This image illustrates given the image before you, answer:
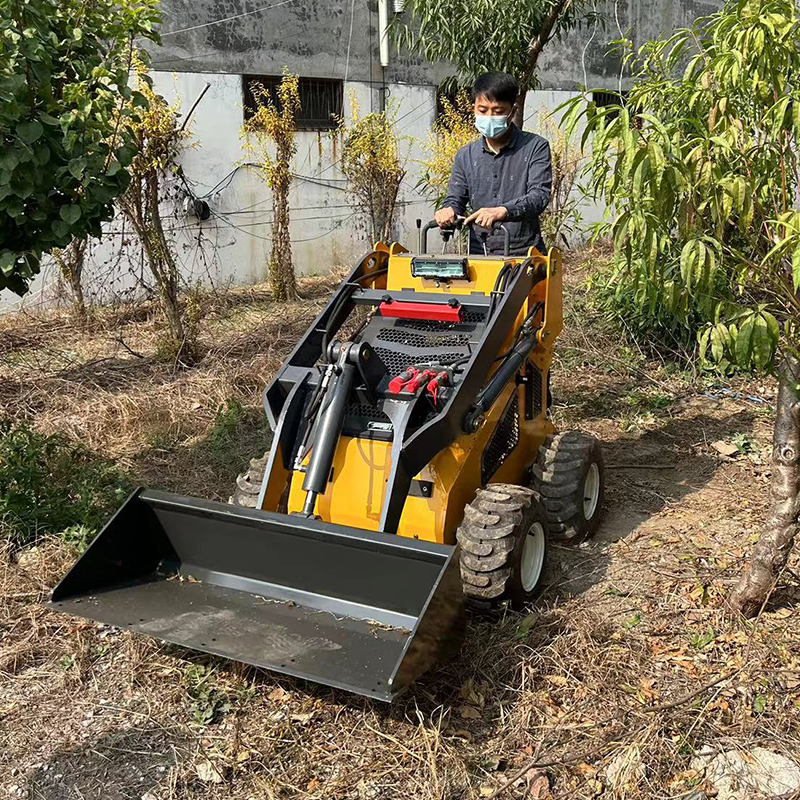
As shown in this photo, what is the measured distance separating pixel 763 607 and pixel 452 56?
747cm

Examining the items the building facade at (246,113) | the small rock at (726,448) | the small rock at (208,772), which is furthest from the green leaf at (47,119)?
the building facade at (246,113)

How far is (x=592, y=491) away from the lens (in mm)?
4637

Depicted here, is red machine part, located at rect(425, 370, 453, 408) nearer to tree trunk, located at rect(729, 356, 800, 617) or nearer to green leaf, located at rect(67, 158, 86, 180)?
tree trunk, located at rect(729, 356, 800, 617)

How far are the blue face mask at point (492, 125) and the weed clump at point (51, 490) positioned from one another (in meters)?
2.78

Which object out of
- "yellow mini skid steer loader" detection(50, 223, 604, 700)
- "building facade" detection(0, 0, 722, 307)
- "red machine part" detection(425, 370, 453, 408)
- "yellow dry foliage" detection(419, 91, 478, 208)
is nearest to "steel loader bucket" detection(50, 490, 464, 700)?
"yellow mini skid steer loader" detection(50, 223, 604, 700)

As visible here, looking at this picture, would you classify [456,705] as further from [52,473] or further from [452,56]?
[452,56]

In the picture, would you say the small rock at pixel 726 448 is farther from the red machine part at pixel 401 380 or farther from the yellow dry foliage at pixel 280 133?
the yellow dry foliage at pixel 280 133

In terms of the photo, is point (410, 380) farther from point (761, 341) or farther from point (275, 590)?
point (761, 341)

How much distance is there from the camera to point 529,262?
4.17m

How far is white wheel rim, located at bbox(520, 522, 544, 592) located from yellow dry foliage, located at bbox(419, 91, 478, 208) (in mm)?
7371

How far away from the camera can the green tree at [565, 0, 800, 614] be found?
2438 mm

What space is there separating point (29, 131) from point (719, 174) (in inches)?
109

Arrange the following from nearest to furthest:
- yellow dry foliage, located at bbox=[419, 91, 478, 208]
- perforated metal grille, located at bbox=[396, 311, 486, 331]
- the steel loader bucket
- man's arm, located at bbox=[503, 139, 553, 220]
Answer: the steel loader bucket, perforated metal grille, located at bbox=[396, 311, 486, 331], man's arm, located at bbox=[503, 139, 553, 220], yellow dry foliage, located at bbox=[419, 91, 478, 208]

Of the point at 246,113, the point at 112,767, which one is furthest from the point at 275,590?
the point at 246,113
